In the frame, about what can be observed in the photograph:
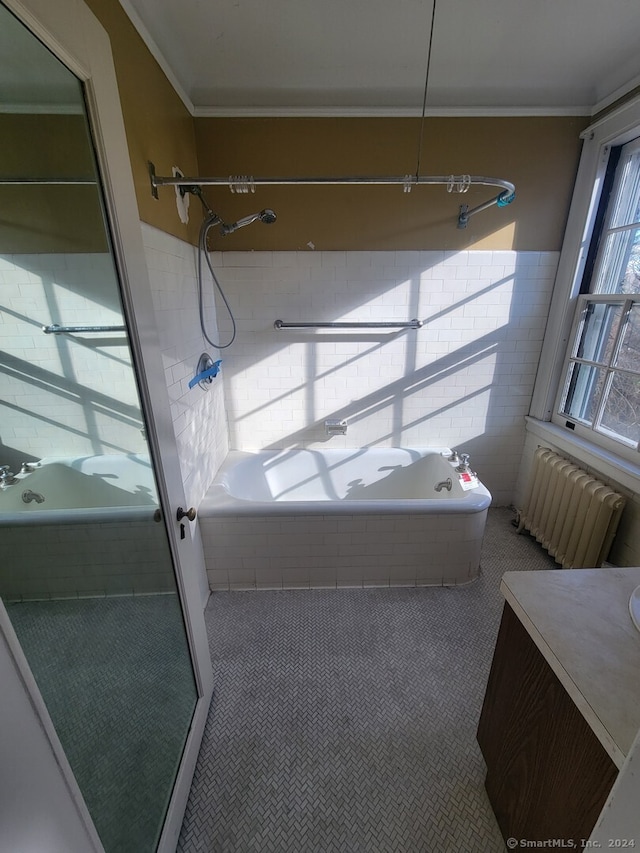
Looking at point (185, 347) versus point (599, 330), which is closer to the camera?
point (185, 347)

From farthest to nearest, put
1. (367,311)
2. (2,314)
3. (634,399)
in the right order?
(367,311) → (634,399) → (2,314)

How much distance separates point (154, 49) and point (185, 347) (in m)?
1.21

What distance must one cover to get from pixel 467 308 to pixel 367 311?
0.68 meters

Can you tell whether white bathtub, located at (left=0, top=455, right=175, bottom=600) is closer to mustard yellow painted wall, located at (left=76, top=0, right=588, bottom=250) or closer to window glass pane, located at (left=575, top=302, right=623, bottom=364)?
mustard yellow painted wall, located at (left=76, top=0, right=588, bottom=250)

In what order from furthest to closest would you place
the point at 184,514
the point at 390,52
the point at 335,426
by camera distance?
1. the point at 335,426
2. the point at 390,52
3. the point at 184,514

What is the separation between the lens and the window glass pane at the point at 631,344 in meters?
1.85

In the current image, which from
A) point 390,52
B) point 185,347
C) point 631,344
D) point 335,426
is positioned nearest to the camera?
point 390,52

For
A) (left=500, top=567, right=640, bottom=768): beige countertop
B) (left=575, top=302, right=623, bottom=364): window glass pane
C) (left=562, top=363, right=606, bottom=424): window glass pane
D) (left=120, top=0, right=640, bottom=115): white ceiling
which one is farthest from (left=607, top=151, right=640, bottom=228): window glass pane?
(left=500, top=567, right=640, bottom=768): beige countertop

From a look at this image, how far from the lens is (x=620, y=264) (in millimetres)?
2012

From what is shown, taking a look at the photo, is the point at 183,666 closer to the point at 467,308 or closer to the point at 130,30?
the point at 130,30

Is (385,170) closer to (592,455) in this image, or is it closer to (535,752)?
(592,455)

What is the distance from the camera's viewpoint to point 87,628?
879mm

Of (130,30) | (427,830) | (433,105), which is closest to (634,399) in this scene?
(433,105)

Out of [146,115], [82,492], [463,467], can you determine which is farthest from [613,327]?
[82,492]
